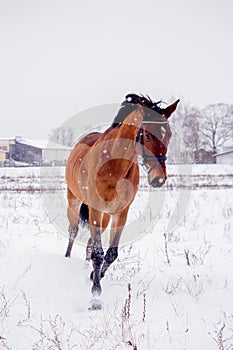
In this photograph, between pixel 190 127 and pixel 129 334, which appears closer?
pixel 129 334

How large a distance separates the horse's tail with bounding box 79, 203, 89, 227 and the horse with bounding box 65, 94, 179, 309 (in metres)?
1.18

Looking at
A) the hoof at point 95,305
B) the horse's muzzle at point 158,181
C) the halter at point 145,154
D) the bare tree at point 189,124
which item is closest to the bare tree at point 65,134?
the halter at point 145,154

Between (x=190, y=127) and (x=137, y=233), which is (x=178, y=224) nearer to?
(x=137, y=233)

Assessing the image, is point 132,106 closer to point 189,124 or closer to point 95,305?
point 95,305

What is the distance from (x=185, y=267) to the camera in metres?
4.33

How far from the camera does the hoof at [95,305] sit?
3.13 m

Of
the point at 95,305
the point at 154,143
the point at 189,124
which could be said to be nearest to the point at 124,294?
the point at 95,305

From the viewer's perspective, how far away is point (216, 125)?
58.5 meters

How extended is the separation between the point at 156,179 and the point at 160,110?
794mm

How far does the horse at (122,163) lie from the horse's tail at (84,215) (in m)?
1.18

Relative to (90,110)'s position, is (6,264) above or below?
below

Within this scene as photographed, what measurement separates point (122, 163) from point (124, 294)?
4.95ft

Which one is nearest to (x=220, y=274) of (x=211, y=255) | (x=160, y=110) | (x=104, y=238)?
(x=211, y=255)

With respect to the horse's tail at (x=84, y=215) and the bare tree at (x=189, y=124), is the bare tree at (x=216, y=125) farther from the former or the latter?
the horse's tail at (x=84, y=215)
